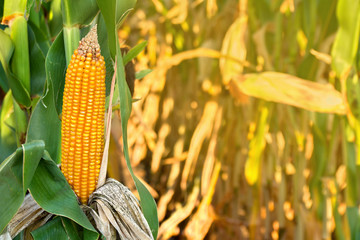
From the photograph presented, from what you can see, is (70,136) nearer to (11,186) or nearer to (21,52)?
(11,186)

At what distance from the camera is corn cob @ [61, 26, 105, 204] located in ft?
1.64

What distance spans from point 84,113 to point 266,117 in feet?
2.72

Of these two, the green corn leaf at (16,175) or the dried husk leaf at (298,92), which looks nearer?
the green corn leaf at (16,175)

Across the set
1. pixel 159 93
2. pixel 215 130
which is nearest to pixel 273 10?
pixel 215 130

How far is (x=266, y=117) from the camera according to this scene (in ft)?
4.09

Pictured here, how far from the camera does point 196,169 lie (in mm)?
1688

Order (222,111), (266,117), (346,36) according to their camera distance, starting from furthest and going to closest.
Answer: (222,111)
(266,117)
(346,36)

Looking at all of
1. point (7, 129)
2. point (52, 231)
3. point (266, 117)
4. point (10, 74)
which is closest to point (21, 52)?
point (10, 74)

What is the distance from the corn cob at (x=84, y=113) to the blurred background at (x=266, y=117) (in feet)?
1.13

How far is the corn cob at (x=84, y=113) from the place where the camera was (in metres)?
0.50

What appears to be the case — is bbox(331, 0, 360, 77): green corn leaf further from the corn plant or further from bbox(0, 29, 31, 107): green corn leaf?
bbox(0, 29, 31, 107): green corn leaf

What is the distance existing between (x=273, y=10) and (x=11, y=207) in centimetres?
97

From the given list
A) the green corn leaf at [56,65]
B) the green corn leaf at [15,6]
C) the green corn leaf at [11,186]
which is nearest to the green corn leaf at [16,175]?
the green corn leaf at [11,186]

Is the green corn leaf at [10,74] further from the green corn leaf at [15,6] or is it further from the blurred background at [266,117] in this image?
the blurred background at [266,117]
